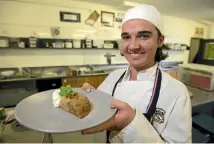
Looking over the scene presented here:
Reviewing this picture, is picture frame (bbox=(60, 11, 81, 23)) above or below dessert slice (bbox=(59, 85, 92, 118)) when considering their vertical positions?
above

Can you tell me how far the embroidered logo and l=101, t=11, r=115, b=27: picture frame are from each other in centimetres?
368

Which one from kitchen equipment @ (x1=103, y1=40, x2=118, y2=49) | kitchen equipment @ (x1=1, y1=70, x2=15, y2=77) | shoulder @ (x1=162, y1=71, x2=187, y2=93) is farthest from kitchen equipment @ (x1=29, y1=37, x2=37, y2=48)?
shoulder @ (x1=162, y1=71, x2=187, y2=93)

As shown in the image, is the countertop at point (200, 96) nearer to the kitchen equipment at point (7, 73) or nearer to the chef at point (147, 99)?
the chef at point (147, 99)

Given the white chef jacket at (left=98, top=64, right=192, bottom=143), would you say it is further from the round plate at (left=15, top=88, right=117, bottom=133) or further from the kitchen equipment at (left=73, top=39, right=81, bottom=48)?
the kitchen equipment at (left=73, top=39, right=81, bottom=48)

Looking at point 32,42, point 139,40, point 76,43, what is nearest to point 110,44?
point 76,43

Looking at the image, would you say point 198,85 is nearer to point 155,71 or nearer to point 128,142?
point 155,71

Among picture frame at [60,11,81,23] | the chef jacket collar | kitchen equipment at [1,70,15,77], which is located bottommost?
kitchen equipment at [1,70,15,77]

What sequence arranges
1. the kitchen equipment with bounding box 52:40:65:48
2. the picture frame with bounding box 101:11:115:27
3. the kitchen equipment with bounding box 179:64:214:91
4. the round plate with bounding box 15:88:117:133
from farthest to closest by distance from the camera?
1. the picture frame with bounding box 101:11:115:27
2. the kitchen equipment with bounding box 52:40:65:48
3. the kitchen equipment with bounding box 179:64:214:91
4. the round plate with bounding box 15:88:117:133

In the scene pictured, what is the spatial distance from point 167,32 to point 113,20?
2.34m

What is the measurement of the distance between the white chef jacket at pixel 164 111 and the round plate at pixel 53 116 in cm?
14

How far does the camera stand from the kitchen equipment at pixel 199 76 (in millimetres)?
2051

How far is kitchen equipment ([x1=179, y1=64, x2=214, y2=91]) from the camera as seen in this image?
205 cm

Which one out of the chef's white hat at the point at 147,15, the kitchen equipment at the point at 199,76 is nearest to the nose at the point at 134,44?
the chef's white hat at the point at 147,15

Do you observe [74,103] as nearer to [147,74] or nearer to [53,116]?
[53,116]
